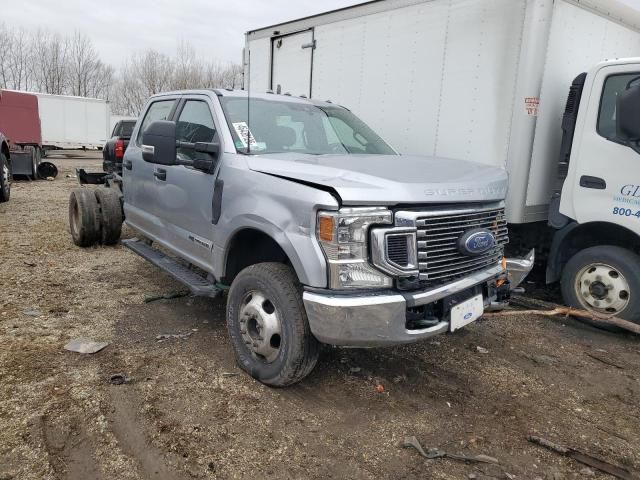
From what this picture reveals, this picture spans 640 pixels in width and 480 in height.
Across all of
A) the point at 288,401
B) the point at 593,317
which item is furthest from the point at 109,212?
the point at 593,317

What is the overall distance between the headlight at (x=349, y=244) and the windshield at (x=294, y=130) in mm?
1236

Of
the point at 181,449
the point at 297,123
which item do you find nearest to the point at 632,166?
the point at 297,123

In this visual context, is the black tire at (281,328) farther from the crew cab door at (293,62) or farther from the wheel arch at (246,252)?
the crew cab door at (293,62)

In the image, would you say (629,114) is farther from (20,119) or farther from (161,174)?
(20,119)

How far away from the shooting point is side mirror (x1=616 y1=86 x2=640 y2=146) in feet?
12.9

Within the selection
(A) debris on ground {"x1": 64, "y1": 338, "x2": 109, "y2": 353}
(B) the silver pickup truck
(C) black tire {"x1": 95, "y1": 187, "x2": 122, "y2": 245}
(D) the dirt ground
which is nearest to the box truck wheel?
(D) the dirt ground

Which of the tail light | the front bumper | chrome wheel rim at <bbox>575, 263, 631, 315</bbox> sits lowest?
chrome wheel rim at <bbox>575, 263, 631, 315</bbox>

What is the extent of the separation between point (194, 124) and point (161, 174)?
0.59 m

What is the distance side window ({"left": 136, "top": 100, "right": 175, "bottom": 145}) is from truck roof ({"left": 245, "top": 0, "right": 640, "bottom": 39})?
103 inches

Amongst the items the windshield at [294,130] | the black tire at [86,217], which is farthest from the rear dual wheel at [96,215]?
the windshield at [294,130]

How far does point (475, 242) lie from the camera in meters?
3.07

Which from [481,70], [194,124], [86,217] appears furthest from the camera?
[86,217]

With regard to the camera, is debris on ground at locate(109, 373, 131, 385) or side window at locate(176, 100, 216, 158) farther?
side window at locate(176, 100, 216, 158)

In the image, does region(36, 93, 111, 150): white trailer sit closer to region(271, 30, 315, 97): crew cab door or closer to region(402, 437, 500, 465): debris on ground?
region(271, 30, 315, 97): crew cab door
